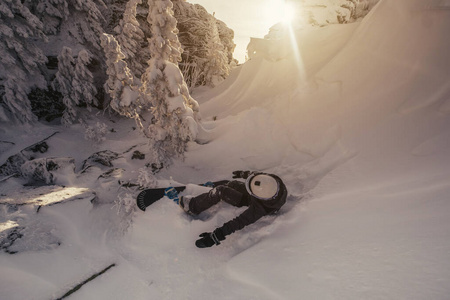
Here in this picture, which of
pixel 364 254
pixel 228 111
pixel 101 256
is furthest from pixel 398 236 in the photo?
pixel 228 111

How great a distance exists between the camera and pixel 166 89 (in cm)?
832

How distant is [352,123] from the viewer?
20.3 feet

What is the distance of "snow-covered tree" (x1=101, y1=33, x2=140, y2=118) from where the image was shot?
9.28 m

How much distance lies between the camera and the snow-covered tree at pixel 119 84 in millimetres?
9281

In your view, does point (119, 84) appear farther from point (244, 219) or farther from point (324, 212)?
point (324, 212)

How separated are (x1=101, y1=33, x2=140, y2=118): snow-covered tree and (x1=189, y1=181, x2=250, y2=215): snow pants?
7.43m

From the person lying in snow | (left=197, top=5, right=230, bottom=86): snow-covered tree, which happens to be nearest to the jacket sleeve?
the person lying in snow

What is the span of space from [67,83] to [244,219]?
51.2ft

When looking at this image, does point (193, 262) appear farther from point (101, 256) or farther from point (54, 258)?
point (54, 258)

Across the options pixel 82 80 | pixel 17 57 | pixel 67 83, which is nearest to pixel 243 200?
pixel 82 80

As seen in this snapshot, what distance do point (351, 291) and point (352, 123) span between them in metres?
5.49

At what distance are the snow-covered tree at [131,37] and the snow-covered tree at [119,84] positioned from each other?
3344 mm

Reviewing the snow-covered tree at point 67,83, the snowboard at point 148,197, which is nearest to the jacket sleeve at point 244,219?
the snowboard at point 148,197

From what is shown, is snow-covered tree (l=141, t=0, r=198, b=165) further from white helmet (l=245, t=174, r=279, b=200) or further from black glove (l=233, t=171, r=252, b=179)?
white helmet (l=245, t=174, r=279, b=200)
